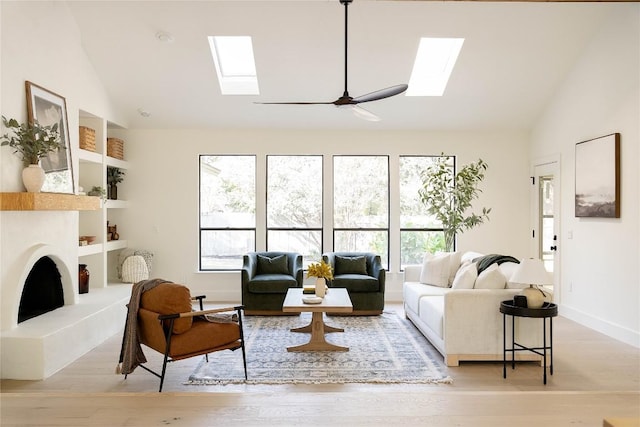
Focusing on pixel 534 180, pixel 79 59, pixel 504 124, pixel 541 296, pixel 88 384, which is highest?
pixel 79 59

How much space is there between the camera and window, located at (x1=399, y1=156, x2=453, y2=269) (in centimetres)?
790

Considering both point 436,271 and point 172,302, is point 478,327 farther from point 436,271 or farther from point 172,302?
point 172,302

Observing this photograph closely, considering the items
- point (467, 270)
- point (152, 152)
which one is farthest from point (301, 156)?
point (467, 270)

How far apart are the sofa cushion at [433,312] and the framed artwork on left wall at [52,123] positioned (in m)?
4.07

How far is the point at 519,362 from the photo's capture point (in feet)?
14.9

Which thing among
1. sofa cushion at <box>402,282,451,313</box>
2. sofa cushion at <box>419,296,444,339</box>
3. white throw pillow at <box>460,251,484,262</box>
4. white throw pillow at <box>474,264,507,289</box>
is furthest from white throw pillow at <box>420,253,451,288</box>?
white throw pillow at <box>474,264,507,289</box>

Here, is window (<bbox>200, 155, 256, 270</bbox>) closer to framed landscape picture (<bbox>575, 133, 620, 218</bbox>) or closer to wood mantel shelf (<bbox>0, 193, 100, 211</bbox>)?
wood mantel shelf (<bbox>0, 193, 100, 211</bbox>)

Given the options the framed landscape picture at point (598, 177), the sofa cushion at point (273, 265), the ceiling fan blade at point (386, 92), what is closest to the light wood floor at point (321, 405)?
the framed landscape picture at point (598, 177)

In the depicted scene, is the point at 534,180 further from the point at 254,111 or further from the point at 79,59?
the point at 79,59

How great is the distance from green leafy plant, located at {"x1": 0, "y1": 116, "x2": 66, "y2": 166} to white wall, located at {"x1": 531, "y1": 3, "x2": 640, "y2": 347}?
5918 millimetres

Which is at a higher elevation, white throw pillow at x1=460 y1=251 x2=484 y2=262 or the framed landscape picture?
the framed landscape picture

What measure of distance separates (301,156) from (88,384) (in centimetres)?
482

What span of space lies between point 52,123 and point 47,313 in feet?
6.47

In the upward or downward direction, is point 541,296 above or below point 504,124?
below
